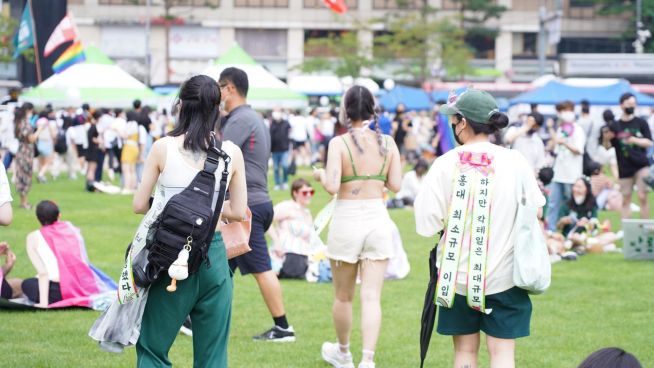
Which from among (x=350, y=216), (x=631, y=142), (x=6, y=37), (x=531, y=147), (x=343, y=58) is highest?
(x=6, y=37)

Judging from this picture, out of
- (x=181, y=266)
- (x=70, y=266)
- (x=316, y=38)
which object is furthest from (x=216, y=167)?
(x=316, y=38)

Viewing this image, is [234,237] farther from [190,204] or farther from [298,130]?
[298,130]

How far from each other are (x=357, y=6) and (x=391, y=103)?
2640 cm

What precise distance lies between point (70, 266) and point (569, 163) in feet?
26.3

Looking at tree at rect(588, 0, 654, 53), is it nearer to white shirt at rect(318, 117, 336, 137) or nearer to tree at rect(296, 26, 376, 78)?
tree at rect(296, 26, 376, 78)

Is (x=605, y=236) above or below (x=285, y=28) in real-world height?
below

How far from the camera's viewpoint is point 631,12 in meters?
72.8

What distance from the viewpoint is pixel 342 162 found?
7098 millimetres

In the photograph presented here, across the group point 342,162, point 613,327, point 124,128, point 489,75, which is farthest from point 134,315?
point 489,75

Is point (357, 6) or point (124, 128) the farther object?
point (357, 6)

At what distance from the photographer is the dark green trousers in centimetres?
517

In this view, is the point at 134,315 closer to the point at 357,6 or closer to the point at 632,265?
the point at 632,265

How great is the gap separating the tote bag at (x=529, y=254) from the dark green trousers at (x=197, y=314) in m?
1.43

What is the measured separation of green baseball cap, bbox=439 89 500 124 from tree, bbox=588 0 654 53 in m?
69.2
